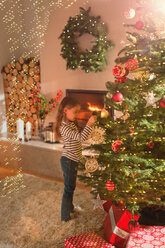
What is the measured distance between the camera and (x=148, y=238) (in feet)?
6.04

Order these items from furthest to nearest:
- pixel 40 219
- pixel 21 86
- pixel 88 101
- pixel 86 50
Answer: pixel 21 86 < pixel 88 101 < pixel 86 50 < pixel 40 219

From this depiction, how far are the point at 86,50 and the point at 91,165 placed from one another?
176cm

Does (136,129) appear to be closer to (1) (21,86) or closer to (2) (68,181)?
(2) (68,181)

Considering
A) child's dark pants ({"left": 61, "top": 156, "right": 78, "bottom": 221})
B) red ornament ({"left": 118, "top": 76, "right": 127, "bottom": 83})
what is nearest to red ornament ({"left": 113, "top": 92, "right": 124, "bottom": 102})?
red ornament ({"left": 118, "top": 76, "right": 127, "bottom": 83})

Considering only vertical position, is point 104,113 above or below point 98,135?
above

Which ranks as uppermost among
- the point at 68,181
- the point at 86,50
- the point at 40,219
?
the point at 86,50

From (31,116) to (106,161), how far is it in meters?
2.42

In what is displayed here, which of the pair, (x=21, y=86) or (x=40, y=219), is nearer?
(x=40, y=219)

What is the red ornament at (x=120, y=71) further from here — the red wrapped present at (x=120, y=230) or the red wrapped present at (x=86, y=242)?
the red wrapped present at (x=86, y=242)

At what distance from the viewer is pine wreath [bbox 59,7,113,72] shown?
3043 mm

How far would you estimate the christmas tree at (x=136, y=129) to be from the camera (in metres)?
1.67

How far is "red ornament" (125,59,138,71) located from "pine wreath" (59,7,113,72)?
1426 mm

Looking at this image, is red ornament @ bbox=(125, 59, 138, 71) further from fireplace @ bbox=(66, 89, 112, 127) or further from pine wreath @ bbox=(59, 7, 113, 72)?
fireplace @ bbox=(66, 89, 112, 127)

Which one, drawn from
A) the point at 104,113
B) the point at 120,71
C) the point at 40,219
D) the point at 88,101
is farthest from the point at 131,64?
the point at 88,101
